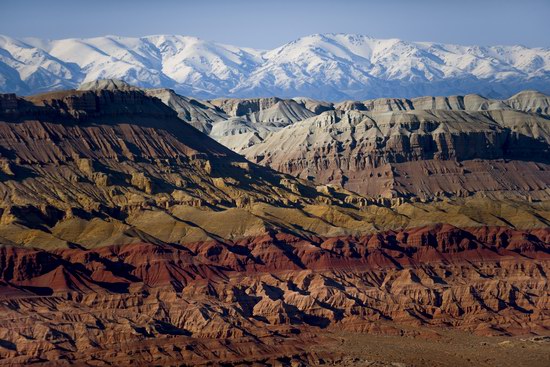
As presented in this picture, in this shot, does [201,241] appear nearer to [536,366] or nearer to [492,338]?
[492,338]

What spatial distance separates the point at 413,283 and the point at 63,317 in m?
51.2

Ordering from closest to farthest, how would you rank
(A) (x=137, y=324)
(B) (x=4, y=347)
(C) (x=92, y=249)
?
1. (B) (x=4, y=347)
2. (A) (x=137, y=324)
3. (C) (x=92, y=249)

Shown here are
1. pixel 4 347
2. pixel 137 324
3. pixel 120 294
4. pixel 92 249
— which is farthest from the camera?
pixel 92 249

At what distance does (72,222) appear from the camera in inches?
7726

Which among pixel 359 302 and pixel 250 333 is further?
pixel 359 302

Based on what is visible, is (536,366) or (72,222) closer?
(536,366)

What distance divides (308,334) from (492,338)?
21169 millimetres

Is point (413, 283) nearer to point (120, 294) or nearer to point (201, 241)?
point (201, 241)

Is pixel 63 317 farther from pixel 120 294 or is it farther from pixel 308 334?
pixel 308 334

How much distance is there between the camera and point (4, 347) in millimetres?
151875

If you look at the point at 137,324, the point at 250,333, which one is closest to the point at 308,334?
the point at 250,333

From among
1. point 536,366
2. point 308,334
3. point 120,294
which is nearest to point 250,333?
point 308,334

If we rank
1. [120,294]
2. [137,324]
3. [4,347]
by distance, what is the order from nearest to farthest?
[4,347], [137,324], [120,294]

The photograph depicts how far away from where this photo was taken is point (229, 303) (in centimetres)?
17775
